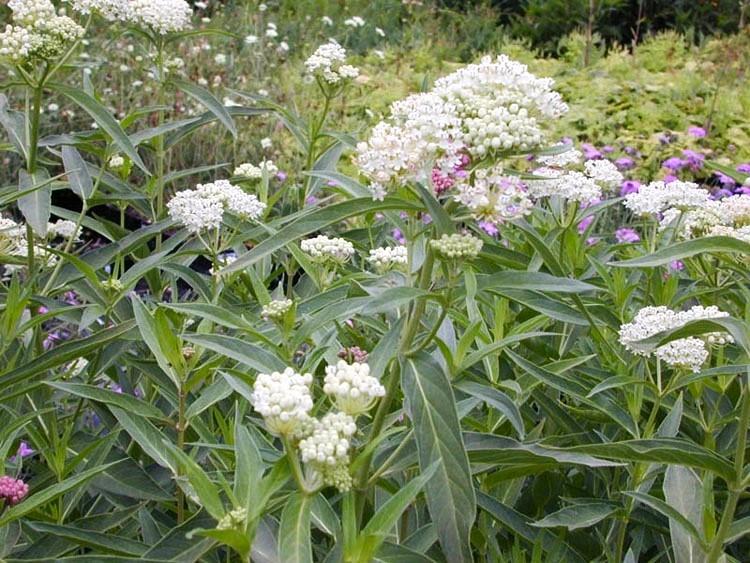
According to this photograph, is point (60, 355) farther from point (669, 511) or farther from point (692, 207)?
point (692, 207)

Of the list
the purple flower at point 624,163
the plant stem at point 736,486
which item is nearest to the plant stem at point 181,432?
the plant stem at point 736,486

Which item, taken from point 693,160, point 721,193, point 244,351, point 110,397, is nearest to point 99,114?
point 110,397

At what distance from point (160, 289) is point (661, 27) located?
9.72 metres

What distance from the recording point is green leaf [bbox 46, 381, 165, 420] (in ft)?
5.81

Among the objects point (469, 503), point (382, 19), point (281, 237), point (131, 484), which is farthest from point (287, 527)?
point (382, 19)

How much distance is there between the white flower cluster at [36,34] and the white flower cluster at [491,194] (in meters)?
1.13

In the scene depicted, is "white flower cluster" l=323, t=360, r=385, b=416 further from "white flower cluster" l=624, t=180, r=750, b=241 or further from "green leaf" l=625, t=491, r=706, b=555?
"white flower cluster" l=624, t=180, r=750, b=241

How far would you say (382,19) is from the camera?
10.6m

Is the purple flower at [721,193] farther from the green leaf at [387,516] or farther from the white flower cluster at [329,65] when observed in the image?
the green leaf at [387,516]

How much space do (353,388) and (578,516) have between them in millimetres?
660

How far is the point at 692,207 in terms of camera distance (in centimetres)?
255

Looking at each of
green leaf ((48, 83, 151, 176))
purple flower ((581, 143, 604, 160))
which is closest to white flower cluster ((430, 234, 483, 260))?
green leaf ((48, 83, 151, 176))

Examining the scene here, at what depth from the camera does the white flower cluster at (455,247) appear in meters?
1.41

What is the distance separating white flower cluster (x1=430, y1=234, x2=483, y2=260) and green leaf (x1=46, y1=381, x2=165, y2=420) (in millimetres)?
718
